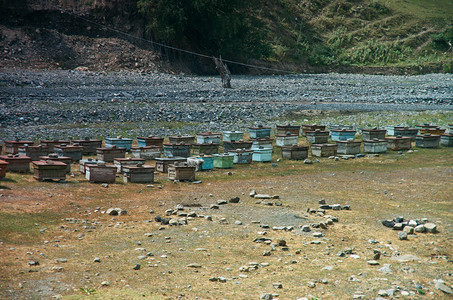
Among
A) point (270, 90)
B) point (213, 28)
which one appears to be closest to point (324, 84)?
point (270, 90)

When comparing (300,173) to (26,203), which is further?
(300,173)

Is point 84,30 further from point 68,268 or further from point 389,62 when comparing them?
point 68,268

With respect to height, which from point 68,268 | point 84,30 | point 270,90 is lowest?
point 68,268

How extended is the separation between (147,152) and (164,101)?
13454 mm

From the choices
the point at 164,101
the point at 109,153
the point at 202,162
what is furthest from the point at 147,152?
the point at 164,101

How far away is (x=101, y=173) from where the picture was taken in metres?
16.2

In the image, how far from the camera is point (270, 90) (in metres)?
41.0

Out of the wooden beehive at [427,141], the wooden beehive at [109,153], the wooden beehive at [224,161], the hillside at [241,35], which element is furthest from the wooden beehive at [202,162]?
the hillside at [241,35]

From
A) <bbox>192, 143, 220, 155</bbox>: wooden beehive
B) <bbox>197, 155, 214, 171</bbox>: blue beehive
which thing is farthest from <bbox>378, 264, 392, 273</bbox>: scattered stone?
<bbox>192, 143, 220, 155</bbox>: wooden beehive

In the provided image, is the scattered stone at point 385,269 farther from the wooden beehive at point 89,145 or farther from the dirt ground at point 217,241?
the wooden beehive at point 89,145

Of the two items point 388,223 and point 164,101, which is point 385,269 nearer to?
point 388,223

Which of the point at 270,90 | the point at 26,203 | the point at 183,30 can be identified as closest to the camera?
the point at 26,203

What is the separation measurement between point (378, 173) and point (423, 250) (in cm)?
892

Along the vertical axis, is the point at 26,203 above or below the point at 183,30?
below
